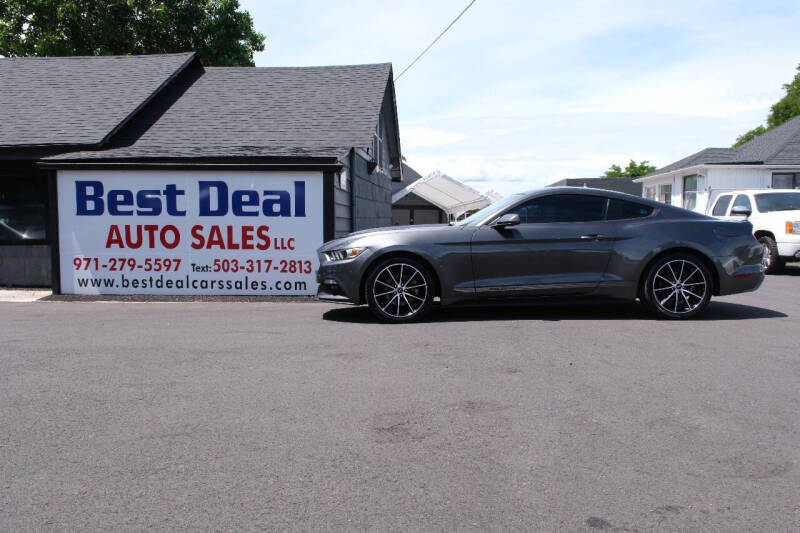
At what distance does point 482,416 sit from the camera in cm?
446

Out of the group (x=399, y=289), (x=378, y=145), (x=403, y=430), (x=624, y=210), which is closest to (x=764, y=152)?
(x=378, y=145)

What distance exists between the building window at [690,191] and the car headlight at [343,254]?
24.5 metres

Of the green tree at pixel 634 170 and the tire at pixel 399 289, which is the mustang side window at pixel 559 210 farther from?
the green tree at pixel 634 170

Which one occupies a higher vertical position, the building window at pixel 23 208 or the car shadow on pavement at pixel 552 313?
the building window at pixel 23 208

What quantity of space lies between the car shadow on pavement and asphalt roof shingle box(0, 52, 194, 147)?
267 inches

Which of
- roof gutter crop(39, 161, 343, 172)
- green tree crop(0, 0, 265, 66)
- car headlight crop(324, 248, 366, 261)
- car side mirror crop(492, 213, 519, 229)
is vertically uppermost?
green tree crop(0, 0, 265, 66)

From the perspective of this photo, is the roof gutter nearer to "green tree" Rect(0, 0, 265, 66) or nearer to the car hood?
the car hood

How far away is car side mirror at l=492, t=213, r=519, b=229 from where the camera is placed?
803cm

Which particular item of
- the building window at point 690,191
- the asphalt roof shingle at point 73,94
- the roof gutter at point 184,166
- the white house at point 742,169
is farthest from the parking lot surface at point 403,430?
the building window at point 690,191

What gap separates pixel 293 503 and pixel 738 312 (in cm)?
740

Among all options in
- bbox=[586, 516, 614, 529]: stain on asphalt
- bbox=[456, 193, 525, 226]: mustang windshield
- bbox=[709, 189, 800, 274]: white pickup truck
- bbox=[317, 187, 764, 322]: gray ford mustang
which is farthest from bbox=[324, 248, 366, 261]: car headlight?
bbox=[709, 189, 800, 274]: white pickup truck

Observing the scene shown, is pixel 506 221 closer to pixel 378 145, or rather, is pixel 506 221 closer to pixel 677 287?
pixel 677 287

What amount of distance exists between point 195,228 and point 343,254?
13.6 ft

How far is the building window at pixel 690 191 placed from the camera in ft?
97.3
